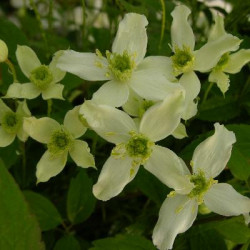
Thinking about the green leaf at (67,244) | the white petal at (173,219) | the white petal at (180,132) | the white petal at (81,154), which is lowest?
the green leaf at (67,244)

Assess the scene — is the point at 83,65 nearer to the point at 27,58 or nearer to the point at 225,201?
the point at 27,58

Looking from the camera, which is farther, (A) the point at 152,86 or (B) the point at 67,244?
(B) the point at 67,244

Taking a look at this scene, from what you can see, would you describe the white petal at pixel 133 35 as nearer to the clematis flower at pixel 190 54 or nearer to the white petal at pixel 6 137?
the clematis flower at pixel 190 54

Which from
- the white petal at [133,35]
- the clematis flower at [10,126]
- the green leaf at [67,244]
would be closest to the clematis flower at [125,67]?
the white petal at [133,35]

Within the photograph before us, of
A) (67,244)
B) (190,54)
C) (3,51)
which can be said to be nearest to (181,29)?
(190,54)

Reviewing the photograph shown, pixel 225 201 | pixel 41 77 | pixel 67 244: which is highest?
pixel 41 77

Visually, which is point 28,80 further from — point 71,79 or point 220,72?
point 220,72

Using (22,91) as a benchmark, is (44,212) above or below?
below
